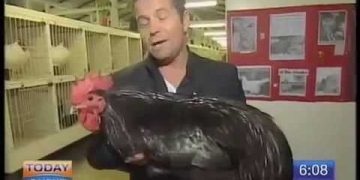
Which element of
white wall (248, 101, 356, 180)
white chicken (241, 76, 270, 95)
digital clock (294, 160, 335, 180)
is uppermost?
white chicken (241, 76, 270, 95)

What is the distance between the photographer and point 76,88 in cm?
108

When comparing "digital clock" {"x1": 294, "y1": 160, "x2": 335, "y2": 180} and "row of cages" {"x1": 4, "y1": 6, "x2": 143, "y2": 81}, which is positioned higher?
"row of cages" {"x1": 4, "y1": 6, "x2": 143, "y2": 81}

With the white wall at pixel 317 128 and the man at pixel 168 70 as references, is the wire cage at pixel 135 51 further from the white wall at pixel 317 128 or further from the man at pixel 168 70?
the white wall at pixel 317 128

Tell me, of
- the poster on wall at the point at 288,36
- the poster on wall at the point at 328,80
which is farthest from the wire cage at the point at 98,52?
the poster on wall at the point at 328,80

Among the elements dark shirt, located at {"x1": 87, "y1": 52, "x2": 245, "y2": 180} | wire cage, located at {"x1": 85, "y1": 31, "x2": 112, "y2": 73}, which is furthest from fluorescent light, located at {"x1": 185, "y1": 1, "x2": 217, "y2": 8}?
wire cage, located at {"x1": 85, "y1": 31, "x2": 112, "y2": 73}

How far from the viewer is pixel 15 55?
42.3 inches

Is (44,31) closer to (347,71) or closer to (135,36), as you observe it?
(135,36)

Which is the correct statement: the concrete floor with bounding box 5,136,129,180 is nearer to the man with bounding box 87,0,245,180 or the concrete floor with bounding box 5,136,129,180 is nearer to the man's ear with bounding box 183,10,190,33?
the man with bounding box 87,0,245,180

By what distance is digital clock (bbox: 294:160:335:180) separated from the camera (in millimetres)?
1075

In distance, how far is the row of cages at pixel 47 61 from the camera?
1.08 meters

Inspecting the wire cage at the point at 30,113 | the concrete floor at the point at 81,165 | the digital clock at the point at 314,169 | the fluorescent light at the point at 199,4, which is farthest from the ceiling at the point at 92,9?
the digital clock at the point at 314,169

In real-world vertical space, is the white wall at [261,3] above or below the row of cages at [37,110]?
above

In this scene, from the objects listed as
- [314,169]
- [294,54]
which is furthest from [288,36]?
[314,169]

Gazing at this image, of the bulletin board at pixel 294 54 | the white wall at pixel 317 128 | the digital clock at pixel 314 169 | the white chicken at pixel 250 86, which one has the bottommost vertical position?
the digital clock at pixel 314 169
